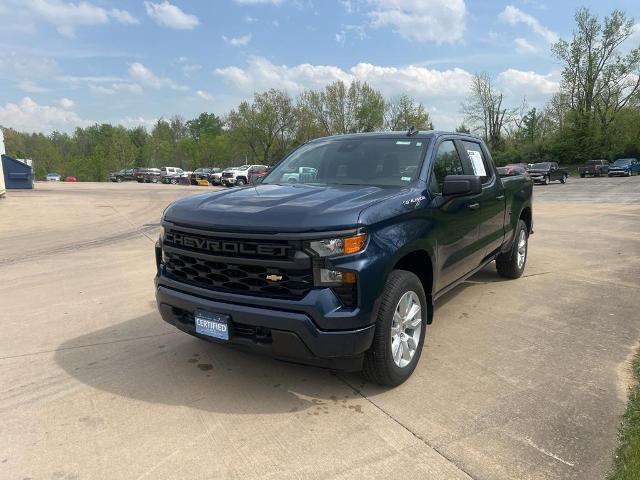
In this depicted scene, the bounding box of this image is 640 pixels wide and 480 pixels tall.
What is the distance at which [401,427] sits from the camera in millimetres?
3027

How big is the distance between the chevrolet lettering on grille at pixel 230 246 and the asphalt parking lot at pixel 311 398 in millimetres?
1035

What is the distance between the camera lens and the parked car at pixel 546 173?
121 ft

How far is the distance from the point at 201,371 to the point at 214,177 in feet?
132

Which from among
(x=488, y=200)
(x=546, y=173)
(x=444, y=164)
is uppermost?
(x=444, y=164)

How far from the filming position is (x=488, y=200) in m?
5.18

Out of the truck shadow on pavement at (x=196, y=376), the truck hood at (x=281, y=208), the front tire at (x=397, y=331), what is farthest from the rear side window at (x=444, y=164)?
the truck shadow on pavement at (x=196, y=376)

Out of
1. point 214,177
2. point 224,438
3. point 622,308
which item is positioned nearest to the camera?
point 224,438

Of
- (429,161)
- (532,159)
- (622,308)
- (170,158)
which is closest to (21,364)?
(429,161)

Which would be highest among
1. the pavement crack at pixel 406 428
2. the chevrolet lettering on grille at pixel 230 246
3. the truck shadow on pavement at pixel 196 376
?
the chevrolet lettering on grille at pixel 230 246

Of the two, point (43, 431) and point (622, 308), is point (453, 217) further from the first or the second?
point (43, 431)

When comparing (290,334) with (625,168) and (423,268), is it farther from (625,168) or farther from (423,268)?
(625,168)

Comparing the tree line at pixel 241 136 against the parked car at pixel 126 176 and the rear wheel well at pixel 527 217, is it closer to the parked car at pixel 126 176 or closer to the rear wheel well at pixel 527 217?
the parked car at pixel 126 176

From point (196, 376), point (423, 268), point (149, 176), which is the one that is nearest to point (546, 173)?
point (423, 268)

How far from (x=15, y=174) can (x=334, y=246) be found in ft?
104
